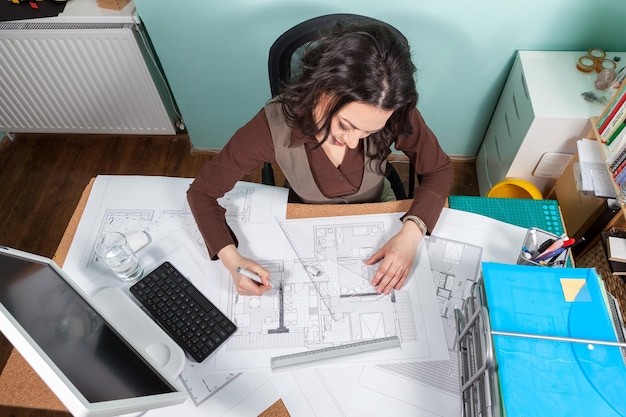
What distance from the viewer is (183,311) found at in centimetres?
100

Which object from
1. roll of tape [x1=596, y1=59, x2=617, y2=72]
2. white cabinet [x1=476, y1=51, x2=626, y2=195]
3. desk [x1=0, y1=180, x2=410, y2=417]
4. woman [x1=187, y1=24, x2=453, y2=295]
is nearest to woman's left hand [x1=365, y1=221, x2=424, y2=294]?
woman [x1=187, y1=24, x2=453, y2=295]

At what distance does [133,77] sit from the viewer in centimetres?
189

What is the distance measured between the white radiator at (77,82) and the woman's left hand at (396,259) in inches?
51.9

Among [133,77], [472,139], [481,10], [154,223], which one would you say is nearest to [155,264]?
[154,223]

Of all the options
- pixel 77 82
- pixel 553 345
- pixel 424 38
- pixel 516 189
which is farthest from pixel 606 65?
pixel 77 82

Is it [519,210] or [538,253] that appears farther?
[519,210]

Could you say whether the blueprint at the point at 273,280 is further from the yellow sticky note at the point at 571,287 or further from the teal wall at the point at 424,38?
the teal wall at the point at 424,38

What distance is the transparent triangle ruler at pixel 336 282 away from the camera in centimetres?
100

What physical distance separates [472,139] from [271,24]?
3.51ft

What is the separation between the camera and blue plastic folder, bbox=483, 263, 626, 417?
66cm

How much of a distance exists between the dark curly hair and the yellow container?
0.88m

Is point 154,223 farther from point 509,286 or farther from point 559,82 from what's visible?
point 559,82

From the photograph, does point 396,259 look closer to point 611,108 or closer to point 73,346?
point 73,346

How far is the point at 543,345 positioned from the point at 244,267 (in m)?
0.62
